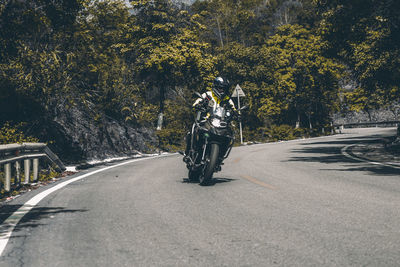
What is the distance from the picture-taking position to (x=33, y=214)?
637 cm

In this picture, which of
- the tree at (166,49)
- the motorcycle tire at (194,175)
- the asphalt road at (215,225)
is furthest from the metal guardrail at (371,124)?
the asphalt road at (215,225)

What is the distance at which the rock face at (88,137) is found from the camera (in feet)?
55.7

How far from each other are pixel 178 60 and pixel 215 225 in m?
27.4

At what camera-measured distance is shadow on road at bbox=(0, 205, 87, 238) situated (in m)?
5.62

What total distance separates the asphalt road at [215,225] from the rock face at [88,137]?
8161 mm

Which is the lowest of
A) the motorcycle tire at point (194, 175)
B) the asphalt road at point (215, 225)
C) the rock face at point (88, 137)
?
the asphalt road at point (215, 225)

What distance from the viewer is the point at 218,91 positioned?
9180mm

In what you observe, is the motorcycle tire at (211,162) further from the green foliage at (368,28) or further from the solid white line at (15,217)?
the green foliage at (368,28)

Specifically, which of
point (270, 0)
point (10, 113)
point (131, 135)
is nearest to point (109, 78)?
point (131, 135)

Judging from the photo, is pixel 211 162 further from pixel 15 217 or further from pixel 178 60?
pixel 178 60

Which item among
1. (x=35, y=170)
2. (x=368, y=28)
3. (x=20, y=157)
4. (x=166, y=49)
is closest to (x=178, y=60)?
(x=166, y=49)

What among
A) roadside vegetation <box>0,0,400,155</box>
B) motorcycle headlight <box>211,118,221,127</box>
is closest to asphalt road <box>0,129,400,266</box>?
motorcycle headlight <box>211,118,221,127</box>

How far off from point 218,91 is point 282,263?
574 cm

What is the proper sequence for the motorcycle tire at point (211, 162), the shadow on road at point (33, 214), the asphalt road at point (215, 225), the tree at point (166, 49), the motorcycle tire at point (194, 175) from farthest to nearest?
the tree at point (166, 49) → the motorcycle tire at point (194, 175) → the motorcycle tire at point (211, 162) → the shadow on road at point (33, 214) → the asphalt road at point (215, 225)
